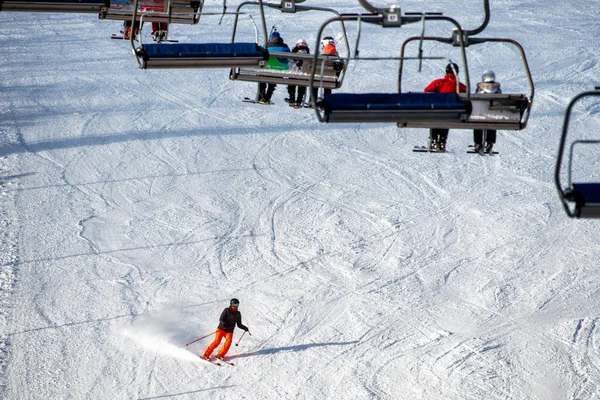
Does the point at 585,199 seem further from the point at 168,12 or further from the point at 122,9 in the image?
the point at 122,9

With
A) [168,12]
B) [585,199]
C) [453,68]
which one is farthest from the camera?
[168,12]

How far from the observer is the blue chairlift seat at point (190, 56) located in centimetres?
877

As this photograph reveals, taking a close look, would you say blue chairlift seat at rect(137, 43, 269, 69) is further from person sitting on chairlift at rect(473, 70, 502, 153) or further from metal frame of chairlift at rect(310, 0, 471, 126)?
person sitting on chairlift at rect(473, 70, 502, 153)

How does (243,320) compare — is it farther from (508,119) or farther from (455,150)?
(455,150)

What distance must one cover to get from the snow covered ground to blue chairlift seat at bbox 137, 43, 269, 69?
4.62 m

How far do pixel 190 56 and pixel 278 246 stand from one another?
23.6 feet

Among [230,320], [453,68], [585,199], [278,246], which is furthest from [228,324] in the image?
[585,199]

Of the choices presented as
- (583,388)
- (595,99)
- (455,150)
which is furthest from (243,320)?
(595,99)

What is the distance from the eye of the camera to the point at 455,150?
19.9m

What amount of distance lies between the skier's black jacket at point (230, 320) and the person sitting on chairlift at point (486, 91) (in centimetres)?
384

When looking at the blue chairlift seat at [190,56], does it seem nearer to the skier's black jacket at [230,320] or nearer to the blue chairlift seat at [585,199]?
the blue chairlift seat at [585,199]

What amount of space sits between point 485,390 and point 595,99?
13210 millimetres

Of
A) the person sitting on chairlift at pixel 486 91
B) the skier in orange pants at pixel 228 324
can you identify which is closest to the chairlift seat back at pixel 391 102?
the person sitting on chairlift at pixel 486 91

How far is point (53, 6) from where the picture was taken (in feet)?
29.3
